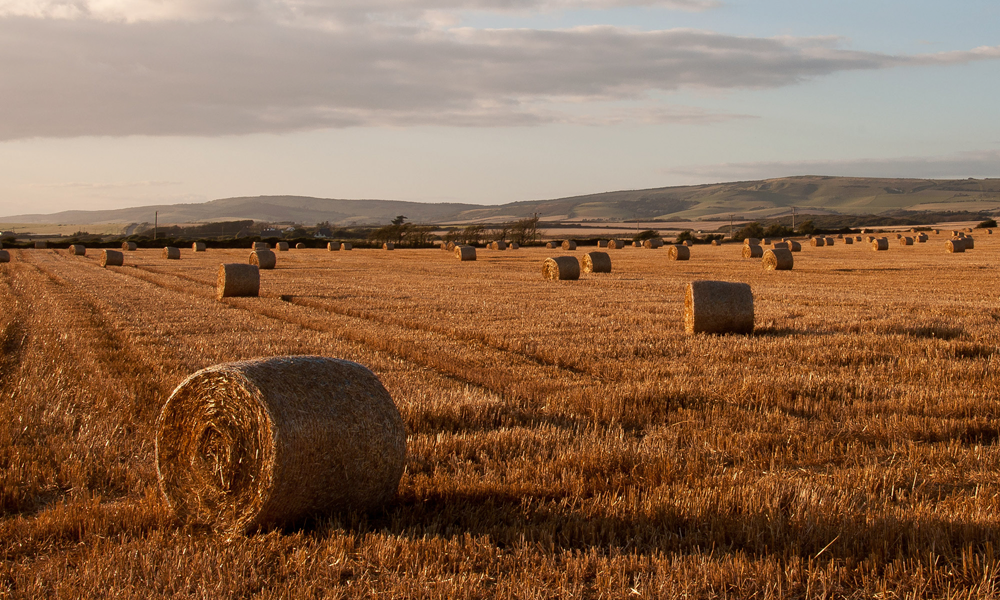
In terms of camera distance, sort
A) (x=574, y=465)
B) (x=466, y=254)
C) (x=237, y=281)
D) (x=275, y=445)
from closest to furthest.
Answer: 1. (x=275, y=445)
2. (x=574, y=465)
3. (x=237, y=281)
4. (x=466, y=254)

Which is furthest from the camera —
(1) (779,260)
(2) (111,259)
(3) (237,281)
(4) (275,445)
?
(2) (111,259)

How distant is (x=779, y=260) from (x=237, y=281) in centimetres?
2052

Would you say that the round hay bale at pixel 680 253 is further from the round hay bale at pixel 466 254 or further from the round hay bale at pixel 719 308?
the round hay bale at pixel 719 308

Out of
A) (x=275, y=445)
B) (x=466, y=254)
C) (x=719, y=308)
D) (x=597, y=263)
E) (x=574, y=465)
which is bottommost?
(x=574, y=465)

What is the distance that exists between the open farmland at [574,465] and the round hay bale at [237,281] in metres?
6.23

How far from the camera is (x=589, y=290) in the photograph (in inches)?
877

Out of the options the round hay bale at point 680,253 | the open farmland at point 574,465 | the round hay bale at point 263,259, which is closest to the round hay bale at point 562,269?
the open farmland at point 574,465

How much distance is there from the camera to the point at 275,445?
16.5ft

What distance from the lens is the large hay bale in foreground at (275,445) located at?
5.09 metres

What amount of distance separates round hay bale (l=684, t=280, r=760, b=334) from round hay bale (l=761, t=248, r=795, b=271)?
19.6 meters

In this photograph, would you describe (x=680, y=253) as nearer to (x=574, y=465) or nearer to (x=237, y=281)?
(x=237, y=281)

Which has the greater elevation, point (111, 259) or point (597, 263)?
point (111, 259)

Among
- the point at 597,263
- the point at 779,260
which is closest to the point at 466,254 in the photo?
the point at 597,263

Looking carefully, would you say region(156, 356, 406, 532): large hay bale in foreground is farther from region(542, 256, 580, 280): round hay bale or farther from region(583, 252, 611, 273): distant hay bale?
region(583, 252, 611, 273): distant hay bale
